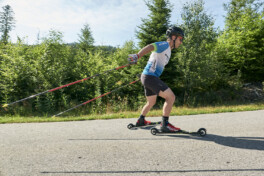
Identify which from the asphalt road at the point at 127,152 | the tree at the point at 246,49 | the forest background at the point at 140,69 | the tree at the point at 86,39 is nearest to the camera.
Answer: the asphalt road at the point at 127,152

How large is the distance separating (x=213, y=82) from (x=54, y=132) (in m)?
13.2

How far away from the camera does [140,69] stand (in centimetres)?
1213

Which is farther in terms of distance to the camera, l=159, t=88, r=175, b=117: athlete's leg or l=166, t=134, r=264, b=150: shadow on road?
l=159, t=88, r=175, b=117: athlete's leg

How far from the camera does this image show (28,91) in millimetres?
9562

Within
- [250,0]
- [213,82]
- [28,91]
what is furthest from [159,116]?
[250,0]

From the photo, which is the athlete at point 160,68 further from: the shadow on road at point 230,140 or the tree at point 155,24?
the tree at point 155,24

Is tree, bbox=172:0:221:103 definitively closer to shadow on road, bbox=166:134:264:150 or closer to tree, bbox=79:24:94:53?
shadow on road, bbox=166:134:264:150

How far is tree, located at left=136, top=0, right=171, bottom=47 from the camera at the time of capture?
42.1 feet

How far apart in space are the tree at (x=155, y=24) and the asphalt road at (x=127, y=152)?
9.52 m

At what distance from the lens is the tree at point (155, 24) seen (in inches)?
505

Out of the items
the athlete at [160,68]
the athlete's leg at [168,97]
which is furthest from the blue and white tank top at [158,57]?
the athlete's leg at [168,97]

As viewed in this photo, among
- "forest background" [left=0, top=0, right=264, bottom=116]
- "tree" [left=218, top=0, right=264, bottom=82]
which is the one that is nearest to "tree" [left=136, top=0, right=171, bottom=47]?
"forest background" [left=0, top=0, right=264, bottom=116]

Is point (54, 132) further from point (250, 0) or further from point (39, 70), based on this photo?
point (250, 0)

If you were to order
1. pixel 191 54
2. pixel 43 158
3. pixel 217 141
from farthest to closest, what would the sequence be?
1. pixel 191 54
2. pixel 217 141
3. pixel 43 158
